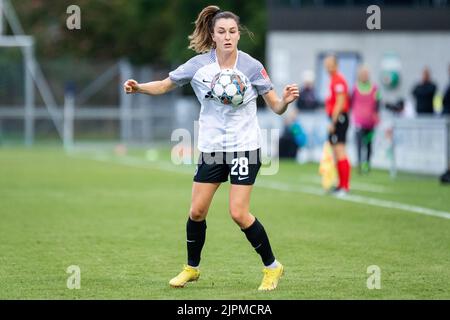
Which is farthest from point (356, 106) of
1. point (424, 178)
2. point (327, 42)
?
point (327, 42)

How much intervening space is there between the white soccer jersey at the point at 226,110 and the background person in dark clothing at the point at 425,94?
17.8 m

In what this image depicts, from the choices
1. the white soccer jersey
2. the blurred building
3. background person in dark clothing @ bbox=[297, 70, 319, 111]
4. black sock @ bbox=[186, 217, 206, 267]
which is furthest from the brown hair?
the blurred building

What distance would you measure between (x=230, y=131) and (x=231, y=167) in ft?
0.95

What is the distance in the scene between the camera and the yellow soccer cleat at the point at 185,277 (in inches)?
378

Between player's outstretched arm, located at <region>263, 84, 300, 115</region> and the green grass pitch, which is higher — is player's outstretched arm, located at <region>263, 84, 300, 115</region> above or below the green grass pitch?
above

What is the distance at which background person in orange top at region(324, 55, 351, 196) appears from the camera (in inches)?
776

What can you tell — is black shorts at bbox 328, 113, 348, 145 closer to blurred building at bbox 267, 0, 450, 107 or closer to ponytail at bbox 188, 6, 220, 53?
ponytail at bbox 188, 6, 220, 53

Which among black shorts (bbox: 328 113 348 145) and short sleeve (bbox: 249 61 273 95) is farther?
black shorts (bbox: 328 113 348 145)

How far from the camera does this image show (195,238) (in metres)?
9.77

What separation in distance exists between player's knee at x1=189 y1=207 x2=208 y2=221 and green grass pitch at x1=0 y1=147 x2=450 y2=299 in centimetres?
55

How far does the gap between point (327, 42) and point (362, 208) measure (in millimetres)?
22794

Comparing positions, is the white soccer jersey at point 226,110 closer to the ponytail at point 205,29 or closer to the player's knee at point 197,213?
the ponytail at point 205,29

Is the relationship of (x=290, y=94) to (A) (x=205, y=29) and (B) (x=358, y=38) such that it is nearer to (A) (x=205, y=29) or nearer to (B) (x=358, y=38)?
(A) (x=205, y=29)
